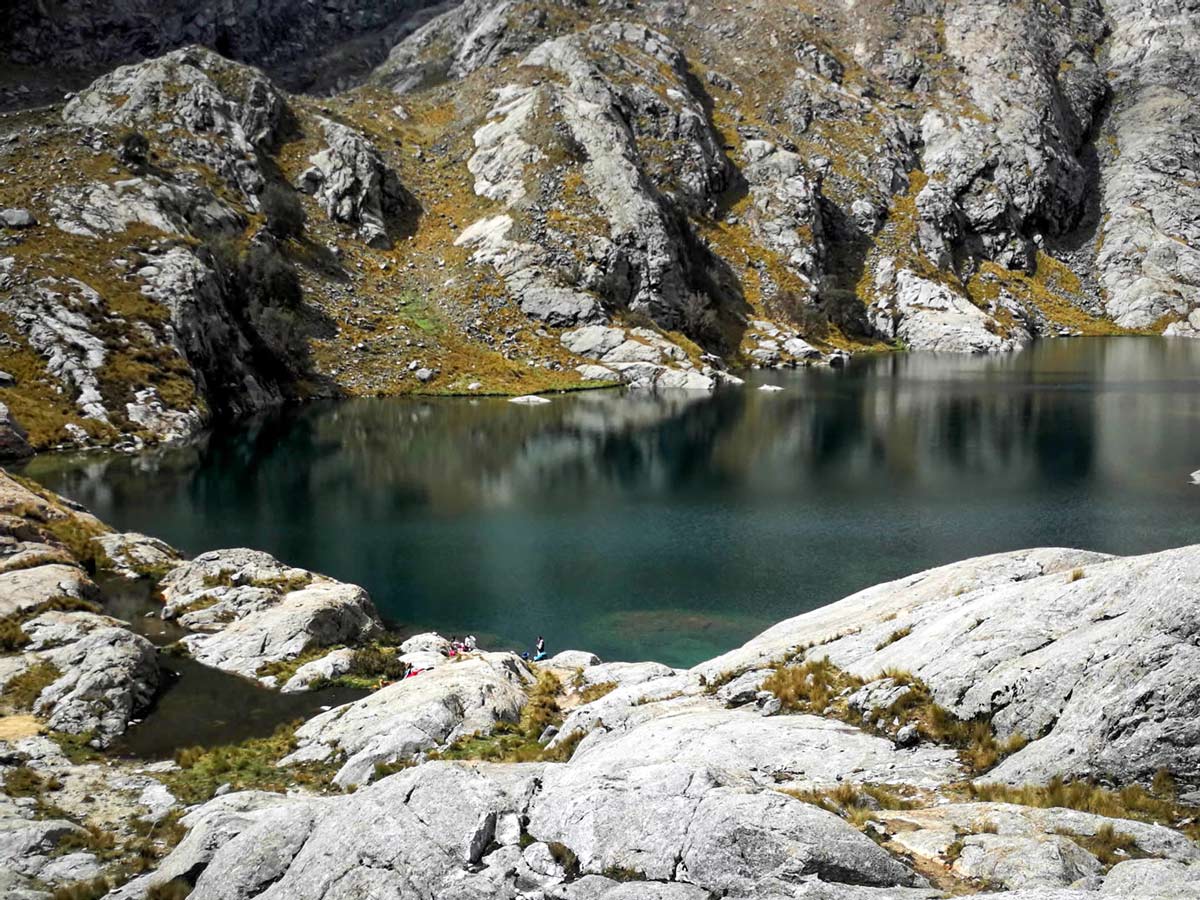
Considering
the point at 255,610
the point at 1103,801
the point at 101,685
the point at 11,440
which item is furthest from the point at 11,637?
the point at 11,440

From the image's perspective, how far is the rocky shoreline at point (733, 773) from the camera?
1134cm

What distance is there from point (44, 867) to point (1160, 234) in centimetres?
22737

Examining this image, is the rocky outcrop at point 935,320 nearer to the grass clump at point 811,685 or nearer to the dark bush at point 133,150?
the dark bush at point 133,150

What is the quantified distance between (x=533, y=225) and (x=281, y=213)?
3904cm

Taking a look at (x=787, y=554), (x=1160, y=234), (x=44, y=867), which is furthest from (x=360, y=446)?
(x=1160, y=234)

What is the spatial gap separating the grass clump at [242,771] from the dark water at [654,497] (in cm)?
1600

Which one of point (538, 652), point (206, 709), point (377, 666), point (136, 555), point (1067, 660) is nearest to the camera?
point (1067, 660)

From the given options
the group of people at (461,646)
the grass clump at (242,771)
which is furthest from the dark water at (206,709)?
the group of people at (461,646)

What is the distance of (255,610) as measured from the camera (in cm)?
3847

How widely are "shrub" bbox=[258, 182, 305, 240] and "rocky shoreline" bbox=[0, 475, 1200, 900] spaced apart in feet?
364

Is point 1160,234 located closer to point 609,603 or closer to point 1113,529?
point 1113,529

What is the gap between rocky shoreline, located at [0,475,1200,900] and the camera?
37.2 feet

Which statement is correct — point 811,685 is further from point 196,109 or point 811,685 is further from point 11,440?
point 196,109

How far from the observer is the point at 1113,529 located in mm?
53406
